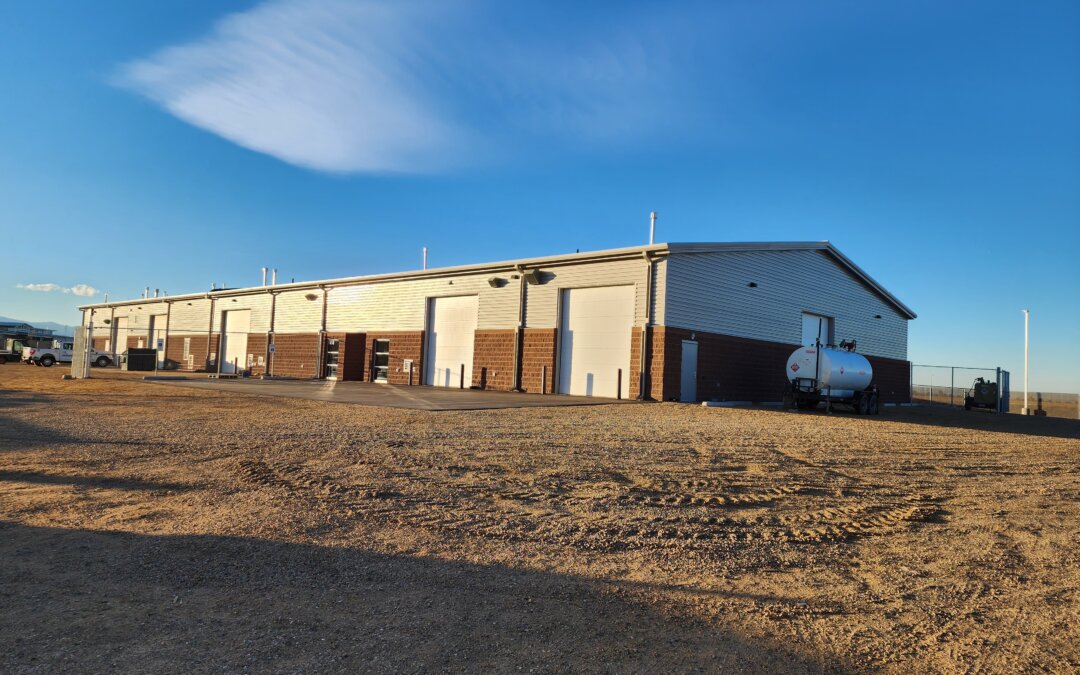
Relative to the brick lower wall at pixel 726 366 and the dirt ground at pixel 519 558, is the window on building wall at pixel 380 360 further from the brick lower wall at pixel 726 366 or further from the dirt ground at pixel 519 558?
the dirt ground at pixel 519 558

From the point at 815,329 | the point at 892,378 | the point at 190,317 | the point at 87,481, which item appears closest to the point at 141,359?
the point at 190,317

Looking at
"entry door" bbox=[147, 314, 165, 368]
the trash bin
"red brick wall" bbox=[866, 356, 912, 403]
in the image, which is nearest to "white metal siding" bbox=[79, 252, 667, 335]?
"entry door" bbox=[147, 314, 165, 368]

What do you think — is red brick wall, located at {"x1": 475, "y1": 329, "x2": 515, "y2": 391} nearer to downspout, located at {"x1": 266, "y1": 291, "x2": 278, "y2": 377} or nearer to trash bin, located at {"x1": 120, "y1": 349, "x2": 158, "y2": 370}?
downspout, located at {"x1": 266, "y1": 291, "x2": 278, "y2": 377}

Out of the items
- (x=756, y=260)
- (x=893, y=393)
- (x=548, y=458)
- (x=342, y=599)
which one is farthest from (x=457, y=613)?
(x=893, y=393)

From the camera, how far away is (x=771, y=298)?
25281 millimetres

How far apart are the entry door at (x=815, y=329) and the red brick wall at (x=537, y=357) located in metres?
11.2

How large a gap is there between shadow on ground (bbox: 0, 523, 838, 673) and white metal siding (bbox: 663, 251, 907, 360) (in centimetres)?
1762

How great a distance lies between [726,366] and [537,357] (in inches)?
280

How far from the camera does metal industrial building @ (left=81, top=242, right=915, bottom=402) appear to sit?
21.8m

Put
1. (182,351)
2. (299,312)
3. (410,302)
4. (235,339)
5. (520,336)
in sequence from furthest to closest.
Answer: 1. (182,351)
2. (235,339)
3. (299,312)
4. (410,302)
5. (520,336)

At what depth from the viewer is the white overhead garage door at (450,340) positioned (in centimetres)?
2795

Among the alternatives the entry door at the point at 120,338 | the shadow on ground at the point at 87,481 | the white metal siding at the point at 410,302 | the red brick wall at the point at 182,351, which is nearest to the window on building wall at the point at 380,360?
the white metal siding at the point at 410,302

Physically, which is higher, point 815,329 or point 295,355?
point 815,329

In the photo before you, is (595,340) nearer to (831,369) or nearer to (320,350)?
(831,369)
